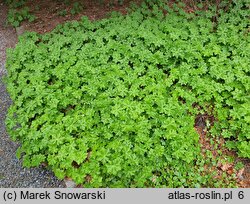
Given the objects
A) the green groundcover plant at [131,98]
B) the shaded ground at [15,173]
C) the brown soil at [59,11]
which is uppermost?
the brown soil at [59,11]

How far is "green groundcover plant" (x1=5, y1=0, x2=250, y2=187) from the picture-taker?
13.0ft

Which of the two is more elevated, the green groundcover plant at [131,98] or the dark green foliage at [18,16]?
the dark green foliage at [18,16]

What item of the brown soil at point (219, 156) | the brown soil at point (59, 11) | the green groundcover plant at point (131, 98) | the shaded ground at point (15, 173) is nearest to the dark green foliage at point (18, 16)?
the brown soil at point (59, 11)

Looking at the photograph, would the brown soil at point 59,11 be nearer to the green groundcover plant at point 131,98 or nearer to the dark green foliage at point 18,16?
the dark green foliage at point 18,16

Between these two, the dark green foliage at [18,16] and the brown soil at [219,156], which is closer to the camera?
the brown soil at [219,156]

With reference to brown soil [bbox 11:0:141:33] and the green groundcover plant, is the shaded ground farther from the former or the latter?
brown soil [bbox 11:0:141:33]

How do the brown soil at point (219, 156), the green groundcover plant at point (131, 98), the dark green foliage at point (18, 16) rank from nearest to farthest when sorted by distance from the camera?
the green groundcover plant at point (131, 98) < the brown soil at point (219, 156) < the dark green foliage at point (18, 16)

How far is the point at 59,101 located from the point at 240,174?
2.74m

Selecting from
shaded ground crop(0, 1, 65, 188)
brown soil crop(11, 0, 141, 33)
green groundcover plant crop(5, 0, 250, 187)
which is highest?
brown soil crop(11, 0, 141, 33)

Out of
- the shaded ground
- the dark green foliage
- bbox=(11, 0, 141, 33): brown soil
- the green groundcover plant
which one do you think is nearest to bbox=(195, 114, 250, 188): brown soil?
the green groundcover plant

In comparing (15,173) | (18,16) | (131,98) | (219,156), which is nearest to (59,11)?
(18,16)

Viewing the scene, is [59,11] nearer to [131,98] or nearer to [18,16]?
[18,16]

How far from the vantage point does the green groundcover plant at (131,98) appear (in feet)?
13.0
